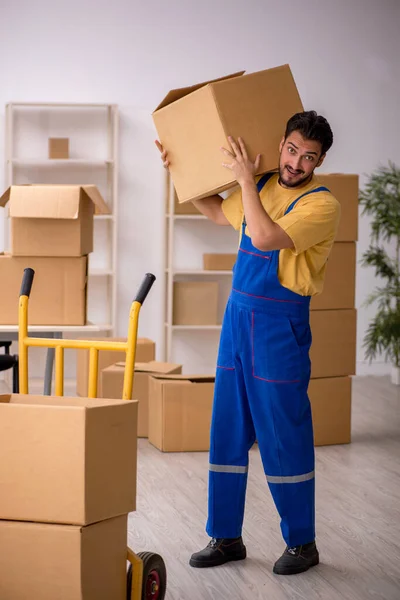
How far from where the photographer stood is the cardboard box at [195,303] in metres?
5.97

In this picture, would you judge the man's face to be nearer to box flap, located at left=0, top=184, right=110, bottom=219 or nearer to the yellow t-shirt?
the yellow t-shirt

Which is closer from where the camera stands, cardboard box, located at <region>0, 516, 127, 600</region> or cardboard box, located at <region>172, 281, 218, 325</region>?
cardboard box, located at <region>0, 516, 127, 600</region>

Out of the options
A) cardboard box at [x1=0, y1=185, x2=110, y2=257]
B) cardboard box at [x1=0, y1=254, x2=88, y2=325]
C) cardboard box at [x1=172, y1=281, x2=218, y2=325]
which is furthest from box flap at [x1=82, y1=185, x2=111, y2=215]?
cardboard box at [x1=172, y1=281, x2=218, y2=325]

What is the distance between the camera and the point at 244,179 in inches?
96.8

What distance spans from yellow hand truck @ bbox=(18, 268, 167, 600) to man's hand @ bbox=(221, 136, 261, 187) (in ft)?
1.31

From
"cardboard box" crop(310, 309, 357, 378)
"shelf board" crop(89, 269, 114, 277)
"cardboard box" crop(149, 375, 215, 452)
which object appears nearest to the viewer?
"cardboard box" crop(149, 375, 215, 452)

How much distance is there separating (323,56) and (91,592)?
16.1ft

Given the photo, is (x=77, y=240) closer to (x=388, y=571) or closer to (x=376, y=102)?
(x=388, y=571)

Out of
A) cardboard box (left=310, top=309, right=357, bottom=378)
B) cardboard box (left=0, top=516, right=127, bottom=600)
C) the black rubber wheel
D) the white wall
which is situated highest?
the white wall

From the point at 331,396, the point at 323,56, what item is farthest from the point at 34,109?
the point at 331,396

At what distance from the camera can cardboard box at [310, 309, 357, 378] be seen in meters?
Result: 4.27

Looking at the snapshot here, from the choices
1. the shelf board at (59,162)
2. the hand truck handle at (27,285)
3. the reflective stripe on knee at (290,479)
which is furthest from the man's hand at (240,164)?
the shelf board at (59,162)

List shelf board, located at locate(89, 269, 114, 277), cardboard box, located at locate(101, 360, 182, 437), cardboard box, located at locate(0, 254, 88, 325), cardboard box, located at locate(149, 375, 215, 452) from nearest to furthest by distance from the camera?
1. cardboard box, located at locate(0, 254, 88, 325)
2. cardboard box, located at locate(149, 375, 215, 452)
3. cardboard box, located at locate(101, 360, 182, 437)
4. shelf board, located at locate(89, 269, 114, 277)

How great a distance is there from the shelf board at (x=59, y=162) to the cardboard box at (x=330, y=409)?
7.48 feet
